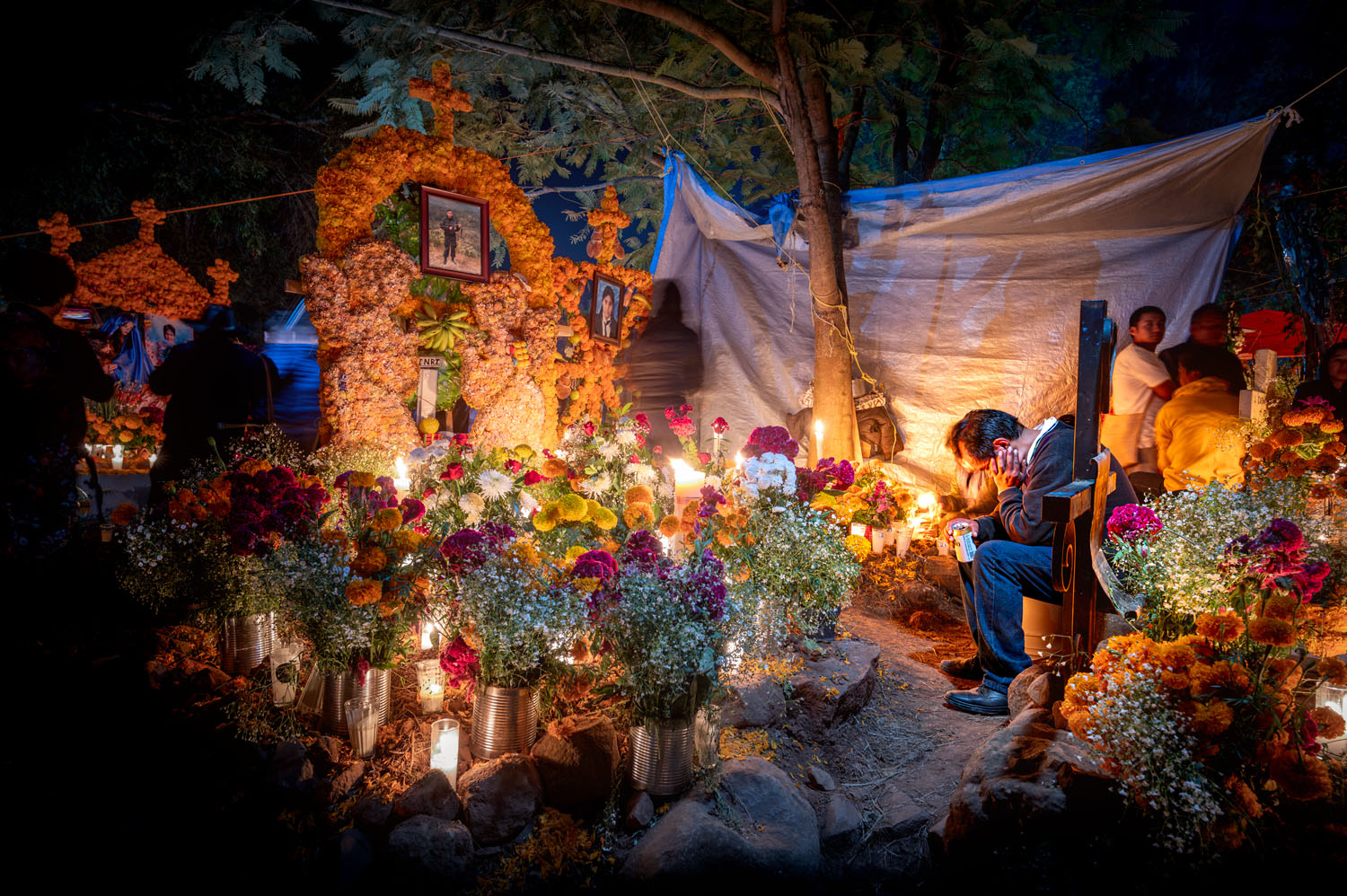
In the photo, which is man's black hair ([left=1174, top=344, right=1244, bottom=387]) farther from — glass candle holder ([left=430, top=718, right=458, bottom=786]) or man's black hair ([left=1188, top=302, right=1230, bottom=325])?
glass candle holder ([left=430, top=718, right=458, bottom=786])

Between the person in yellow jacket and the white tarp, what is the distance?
0.36 metres

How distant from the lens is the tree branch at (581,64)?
19.2ft

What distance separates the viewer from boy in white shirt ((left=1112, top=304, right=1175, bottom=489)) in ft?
19.5

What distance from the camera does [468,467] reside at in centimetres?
443

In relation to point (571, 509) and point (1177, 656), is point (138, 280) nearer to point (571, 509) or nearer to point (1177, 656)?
point (571, 509)

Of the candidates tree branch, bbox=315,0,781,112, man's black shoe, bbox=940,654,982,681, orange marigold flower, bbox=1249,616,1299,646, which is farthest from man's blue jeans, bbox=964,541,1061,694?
tree branch, bbox=315,0,781,112

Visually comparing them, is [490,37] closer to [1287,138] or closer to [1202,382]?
[1202,382]

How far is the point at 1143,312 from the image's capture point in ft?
19.8

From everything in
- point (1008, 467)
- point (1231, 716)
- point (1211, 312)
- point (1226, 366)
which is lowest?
point (1231, 716)

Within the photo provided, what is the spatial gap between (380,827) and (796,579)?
228 cm

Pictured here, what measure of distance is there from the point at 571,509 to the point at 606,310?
458 cm

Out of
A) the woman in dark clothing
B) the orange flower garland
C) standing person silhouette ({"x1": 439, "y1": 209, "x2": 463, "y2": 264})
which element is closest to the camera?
the woman in dark clothing

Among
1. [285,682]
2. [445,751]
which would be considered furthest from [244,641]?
[445,751]

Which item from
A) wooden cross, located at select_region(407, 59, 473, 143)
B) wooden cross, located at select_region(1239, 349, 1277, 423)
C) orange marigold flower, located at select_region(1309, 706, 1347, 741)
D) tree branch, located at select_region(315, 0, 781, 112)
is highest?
tree branch, located at select_region(315, 0, 781, 112)
